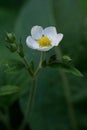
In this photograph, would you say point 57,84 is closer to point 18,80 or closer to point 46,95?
point 46,95

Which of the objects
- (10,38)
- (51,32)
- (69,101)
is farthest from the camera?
(69,101)

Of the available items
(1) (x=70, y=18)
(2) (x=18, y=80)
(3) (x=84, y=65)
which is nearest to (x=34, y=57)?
(2) (x=18, y=80)

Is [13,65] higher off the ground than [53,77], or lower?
higher

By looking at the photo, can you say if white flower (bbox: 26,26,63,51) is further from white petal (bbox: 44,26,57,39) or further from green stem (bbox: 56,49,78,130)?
green stem (bbox: 56,49,78,130)

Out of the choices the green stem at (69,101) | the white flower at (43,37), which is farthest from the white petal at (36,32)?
the green stem at (69,101)

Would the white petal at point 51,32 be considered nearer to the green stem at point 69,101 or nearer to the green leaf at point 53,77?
the green leaf at point 53,77

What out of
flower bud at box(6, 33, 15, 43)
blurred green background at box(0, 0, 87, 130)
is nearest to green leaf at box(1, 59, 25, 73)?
flower bud at box(6, 33, 15, 43)

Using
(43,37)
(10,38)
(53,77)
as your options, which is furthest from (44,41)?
(53,77)

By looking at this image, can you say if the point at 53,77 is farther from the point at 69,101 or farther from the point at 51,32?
the point at 51,32
